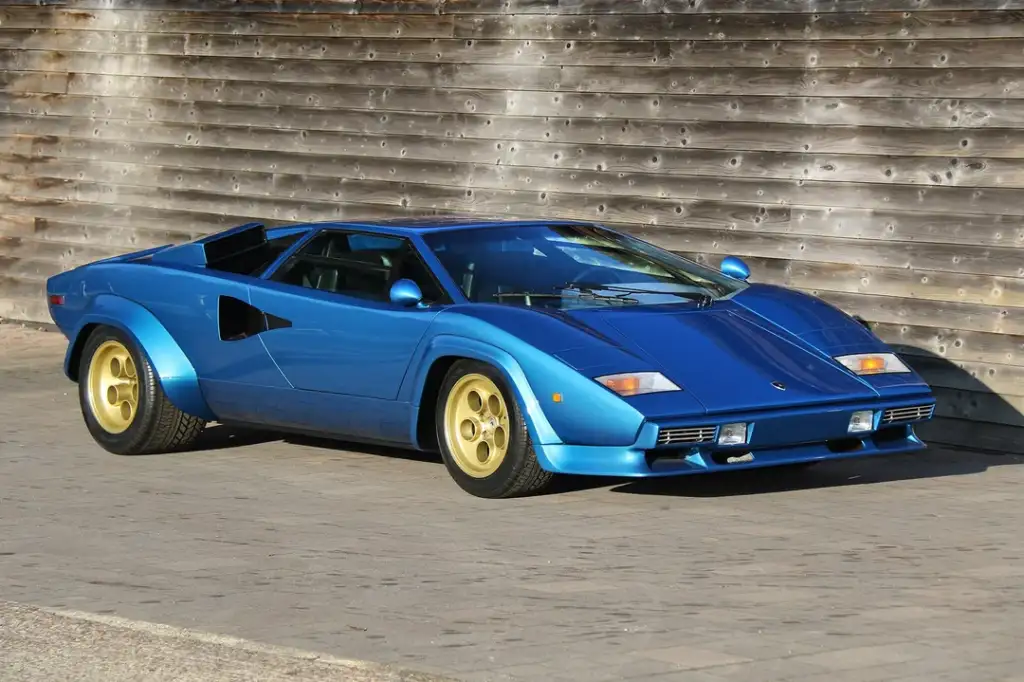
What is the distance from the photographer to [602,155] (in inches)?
445

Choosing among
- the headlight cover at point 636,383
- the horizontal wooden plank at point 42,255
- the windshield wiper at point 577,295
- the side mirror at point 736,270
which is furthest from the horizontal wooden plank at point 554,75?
the headlight cover at point 636,383

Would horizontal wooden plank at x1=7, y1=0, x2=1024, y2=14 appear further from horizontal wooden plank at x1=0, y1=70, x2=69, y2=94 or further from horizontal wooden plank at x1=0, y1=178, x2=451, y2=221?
horizontal wooden plank at x1=0, y1=178, x2=451, y2=221

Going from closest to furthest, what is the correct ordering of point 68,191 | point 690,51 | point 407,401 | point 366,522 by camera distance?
1. point 366,522
2. point 407,401
3. point 690,51
4. point 68,191

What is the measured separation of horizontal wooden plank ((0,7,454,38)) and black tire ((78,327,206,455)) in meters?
3.54

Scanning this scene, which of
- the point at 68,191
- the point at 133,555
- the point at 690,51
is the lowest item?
the point at 133,555

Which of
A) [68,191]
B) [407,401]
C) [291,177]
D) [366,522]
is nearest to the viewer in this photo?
[366,522]

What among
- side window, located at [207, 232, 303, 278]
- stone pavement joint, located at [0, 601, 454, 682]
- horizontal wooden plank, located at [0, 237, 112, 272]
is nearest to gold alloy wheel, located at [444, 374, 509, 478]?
side window, located at [207, 232, 303, 278]

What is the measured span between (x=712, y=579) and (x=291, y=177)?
730cm

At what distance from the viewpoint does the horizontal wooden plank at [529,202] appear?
980 cm

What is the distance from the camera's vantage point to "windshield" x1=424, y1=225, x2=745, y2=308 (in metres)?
8.41

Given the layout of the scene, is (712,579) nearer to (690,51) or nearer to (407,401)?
(407,401)

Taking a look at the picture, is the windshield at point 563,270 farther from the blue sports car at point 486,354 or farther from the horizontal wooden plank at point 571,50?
the horizontal wooden plank at point 571,50

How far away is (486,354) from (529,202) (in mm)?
3918

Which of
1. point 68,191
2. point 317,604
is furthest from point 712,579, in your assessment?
point 68,191
